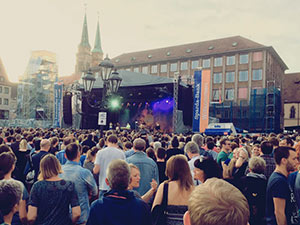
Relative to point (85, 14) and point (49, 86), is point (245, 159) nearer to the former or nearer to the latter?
point (49, 86)

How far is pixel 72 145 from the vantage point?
13.9 ft

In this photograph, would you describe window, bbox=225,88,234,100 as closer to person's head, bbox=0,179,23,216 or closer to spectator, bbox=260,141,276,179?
spectator, bbox=260,141,276,179

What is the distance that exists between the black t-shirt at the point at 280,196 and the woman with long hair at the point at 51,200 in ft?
8.11

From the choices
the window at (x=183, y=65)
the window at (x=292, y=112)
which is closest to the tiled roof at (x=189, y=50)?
the window at (x=183, y=65)

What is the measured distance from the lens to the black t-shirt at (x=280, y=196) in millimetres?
3545

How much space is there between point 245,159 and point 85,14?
295ft

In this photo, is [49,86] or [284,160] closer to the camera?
[284,160]

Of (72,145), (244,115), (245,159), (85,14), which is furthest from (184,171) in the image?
(85,14)

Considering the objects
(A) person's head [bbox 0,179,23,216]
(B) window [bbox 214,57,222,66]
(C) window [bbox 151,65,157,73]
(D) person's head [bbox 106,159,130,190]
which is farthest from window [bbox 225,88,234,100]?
(A) person's head [bbox 0,179,23,216]

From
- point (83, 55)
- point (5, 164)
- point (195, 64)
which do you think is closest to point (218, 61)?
point (195, 64)

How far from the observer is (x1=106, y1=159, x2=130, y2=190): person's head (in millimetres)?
2666

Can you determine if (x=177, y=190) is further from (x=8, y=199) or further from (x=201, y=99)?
(x=201, y=99)

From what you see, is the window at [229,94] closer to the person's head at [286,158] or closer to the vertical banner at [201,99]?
the vertical banner at [201,99]

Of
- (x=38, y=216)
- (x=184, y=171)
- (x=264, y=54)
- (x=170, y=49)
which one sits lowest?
(x=38, y=216)
